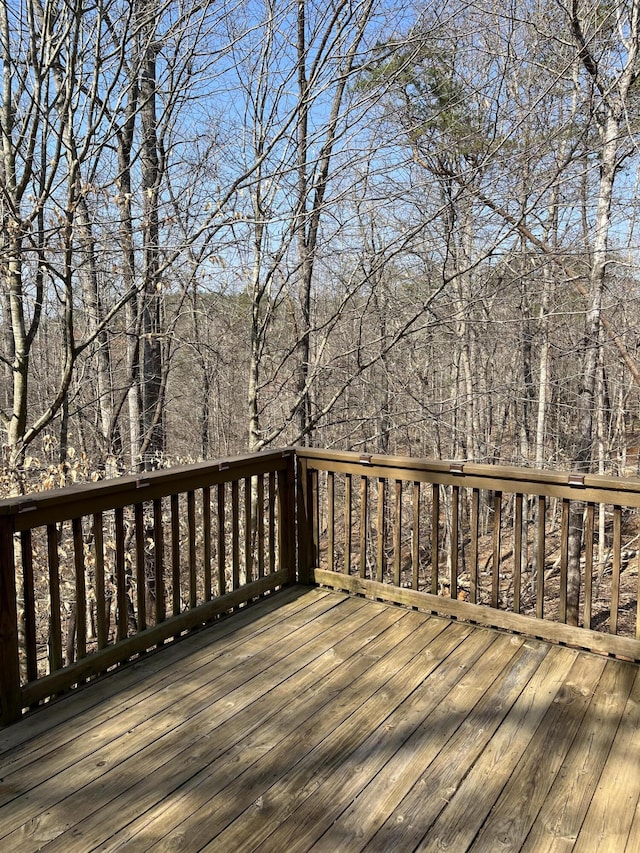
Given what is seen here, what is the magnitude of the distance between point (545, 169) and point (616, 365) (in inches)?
115

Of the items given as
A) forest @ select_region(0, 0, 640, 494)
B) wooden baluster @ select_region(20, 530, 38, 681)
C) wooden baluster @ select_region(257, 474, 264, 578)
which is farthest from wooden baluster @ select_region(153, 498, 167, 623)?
forest @ select_region(0, 0, 640, 494)

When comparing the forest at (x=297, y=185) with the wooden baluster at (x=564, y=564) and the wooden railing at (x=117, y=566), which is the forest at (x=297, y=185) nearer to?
the wooden railing at (x=117, y=566)

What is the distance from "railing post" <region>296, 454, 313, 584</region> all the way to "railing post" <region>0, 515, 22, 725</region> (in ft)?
5.83

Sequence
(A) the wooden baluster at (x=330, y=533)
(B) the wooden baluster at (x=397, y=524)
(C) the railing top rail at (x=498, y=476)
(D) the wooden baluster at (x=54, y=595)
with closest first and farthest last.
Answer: (D) the wooden baluster at (x=54, y=595)
(C) the railing top rail at (x=498, y=476)
(B) the wooden baluster at (x=397, y=524)
(A) the wooden baluster at (x=330, y=533)

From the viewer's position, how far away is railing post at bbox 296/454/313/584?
367 centimetres

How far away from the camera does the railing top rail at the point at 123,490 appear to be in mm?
2240

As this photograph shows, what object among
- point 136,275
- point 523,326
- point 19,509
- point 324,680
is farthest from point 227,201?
point 523,326

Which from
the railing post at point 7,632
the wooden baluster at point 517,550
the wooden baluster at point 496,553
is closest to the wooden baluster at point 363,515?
the wooden baluster at point 496,553

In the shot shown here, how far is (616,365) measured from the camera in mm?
7434

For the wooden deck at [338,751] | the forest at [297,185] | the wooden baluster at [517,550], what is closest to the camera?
the wooden deck at [338,751]

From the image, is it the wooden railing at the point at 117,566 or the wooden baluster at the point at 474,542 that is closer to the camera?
the wooden railing at the point at 117,566

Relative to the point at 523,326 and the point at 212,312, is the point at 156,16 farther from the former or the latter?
the point at 523,326

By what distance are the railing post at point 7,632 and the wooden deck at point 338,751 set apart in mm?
86

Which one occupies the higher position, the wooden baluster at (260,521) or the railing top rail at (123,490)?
the railing top rail at (123,490)
